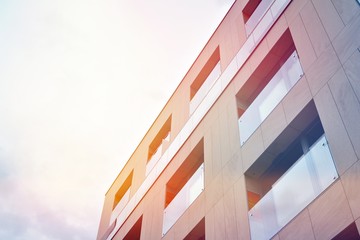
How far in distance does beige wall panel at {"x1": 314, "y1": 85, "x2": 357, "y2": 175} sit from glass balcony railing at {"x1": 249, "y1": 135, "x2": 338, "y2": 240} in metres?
0.17

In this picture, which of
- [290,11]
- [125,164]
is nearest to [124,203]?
[125,164]

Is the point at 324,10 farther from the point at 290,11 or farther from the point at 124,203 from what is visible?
the point at 124,203

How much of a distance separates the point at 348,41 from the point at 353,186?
3.59 m

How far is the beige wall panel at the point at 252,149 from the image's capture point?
1099cm

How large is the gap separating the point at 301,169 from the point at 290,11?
19.7 feet

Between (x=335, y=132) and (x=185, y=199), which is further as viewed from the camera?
(x=185, y=199)

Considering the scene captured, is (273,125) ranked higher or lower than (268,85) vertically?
lower

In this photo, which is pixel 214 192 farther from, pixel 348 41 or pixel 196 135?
pixel 348 41

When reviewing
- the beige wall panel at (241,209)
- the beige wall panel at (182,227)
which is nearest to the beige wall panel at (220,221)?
the beige wall panel at (241,209)

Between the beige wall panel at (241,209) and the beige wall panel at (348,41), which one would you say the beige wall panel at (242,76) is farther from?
the beige wall panel at (348,41)

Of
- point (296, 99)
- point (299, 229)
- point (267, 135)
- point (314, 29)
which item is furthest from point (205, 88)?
point (299, 229)

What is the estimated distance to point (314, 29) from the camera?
10430 millimetres

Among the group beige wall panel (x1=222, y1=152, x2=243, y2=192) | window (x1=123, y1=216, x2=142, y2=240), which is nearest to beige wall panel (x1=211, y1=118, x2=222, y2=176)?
beige wall panel (x1=222, y1=152, x2=243, y2=192)

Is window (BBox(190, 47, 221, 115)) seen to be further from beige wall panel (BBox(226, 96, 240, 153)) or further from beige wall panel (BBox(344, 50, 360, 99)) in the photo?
beige wall panel (BBox(344, 50, 360, 99))
